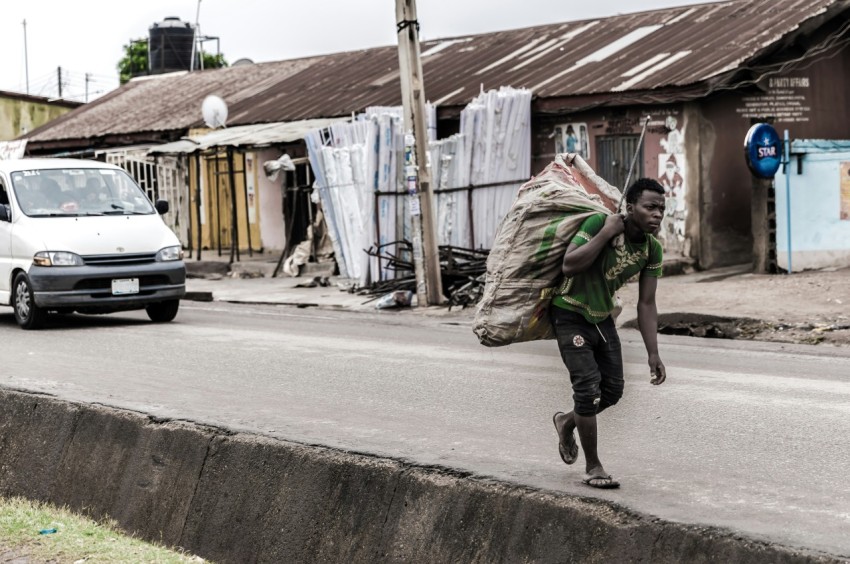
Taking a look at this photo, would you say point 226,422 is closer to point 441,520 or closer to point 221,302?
point 441,520

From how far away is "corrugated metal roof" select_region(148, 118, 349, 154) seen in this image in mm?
22766

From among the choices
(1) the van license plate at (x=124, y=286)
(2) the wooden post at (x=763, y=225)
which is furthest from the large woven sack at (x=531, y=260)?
(2) the wooden post at (x=763, y=225)

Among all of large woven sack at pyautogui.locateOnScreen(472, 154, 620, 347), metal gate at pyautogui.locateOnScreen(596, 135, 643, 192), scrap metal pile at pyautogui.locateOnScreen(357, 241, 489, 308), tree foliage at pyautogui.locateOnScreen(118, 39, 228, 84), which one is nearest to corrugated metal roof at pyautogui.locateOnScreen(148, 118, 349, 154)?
scrap metal pile at pyautogui.locateOnScreen(357, 241, 489, 308)

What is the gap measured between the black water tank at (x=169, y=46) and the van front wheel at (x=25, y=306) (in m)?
34.5

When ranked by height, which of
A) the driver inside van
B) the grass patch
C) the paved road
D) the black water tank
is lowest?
the grass patch

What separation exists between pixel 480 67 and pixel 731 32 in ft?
17.8

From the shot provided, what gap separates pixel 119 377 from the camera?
9.79 meters

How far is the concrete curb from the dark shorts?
18.1 inches

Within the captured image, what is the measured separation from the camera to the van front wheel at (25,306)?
45.4 feet

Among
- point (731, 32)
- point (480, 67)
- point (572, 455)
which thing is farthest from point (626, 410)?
point (480, 67)

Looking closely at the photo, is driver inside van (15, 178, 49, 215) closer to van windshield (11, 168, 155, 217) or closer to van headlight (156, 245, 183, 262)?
van windshield (11, 168, 155, 217)

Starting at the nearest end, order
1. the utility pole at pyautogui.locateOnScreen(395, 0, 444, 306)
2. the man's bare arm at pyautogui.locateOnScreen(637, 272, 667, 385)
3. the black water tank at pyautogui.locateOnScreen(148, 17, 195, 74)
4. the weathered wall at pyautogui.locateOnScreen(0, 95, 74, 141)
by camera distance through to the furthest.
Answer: the man's bare arm at pyautogui.locateOnScreen(637, 272, 667, 385) < the utility pole at pyautogui.locateOnScreen(395, 0, 444, 306) < the weathered wall at pyautogui.locateOnScreen(0, 95, 74, 141) < the black water tank at pyautogui.locateOnScreen(148, 17, 195, 74)

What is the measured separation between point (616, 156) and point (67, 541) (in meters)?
15.4

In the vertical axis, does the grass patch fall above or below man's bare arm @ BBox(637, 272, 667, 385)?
below
